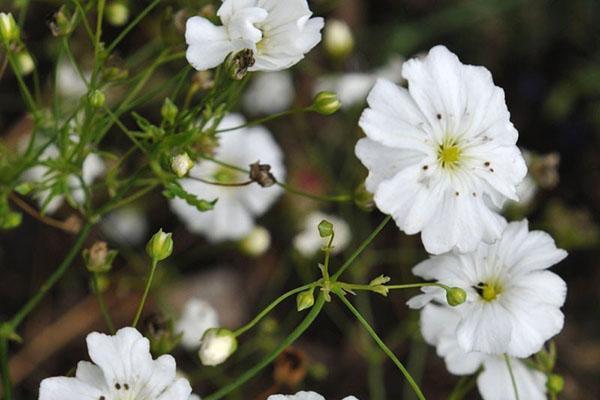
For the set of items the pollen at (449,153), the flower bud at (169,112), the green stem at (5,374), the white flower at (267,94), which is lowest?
the white flower at (267,94)

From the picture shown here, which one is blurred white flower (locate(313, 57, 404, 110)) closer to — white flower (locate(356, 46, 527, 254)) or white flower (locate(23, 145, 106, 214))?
white flower (locate(23, 145, 106, 214))

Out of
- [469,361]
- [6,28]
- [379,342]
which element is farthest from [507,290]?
[6,28]

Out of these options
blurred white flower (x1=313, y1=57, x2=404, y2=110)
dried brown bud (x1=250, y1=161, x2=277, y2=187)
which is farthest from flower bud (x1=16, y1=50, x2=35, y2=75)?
blurred white flower (x1=313, y1=57, x2=404, y2=110)

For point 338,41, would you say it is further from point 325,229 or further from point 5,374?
point 5,374

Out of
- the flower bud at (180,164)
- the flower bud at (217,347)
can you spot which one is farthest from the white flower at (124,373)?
the flower bud at (180,164)

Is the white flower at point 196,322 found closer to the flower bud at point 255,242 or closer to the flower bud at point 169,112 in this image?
the flower bud at point 255,242
